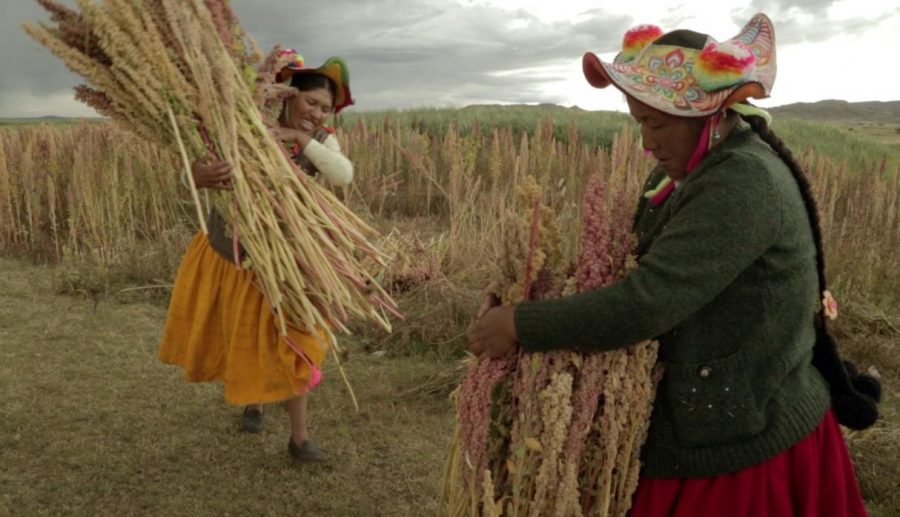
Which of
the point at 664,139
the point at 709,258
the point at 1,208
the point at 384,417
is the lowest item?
the point at 384,417

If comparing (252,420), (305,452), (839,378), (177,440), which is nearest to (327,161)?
(305,452)

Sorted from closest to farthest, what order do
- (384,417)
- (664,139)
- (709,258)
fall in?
(709,258)
(664,139)
(384,417)

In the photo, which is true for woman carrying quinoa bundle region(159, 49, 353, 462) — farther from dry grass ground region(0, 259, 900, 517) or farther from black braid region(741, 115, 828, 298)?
black braid region(741, 115, 828, 298)

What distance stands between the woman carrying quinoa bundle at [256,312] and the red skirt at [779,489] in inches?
55.7

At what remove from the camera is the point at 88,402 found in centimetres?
372

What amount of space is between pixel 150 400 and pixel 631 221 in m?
2.85

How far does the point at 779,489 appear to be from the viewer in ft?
5.10

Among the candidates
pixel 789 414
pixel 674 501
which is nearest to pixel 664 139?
pixel 789 414

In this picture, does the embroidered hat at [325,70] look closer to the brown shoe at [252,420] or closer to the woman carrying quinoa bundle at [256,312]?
the woman carrying quinoa bundle at [256,312]

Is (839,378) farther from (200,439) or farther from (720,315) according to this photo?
(200,439)

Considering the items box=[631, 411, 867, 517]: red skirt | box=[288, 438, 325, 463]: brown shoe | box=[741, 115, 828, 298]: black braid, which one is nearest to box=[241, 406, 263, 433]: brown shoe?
box=[288, 438, 325, 463]: brown shoe

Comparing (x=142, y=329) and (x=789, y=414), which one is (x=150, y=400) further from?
(x=789, y=414)

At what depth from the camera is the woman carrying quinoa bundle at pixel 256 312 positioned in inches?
110

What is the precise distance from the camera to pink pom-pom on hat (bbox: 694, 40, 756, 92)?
1.43 metres
